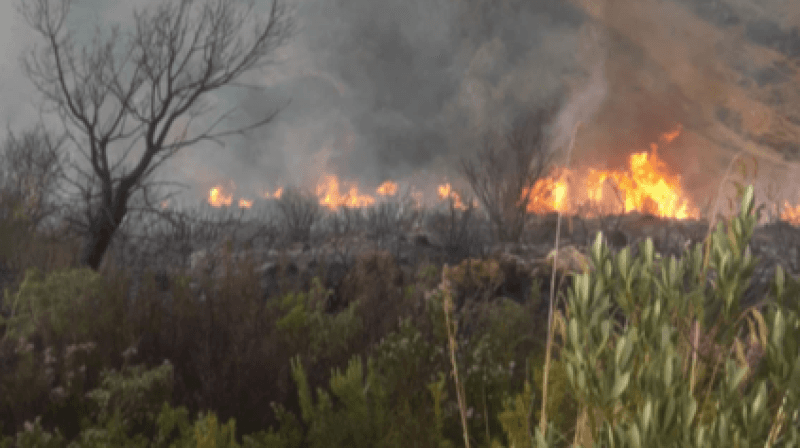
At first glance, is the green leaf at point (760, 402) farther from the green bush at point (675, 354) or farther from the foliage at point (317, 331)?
the foliage at point (317, 331)

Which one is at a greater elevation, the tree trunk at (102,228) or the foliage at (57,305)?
the tree trunk at (102,228)

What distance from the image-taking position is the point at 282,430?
3254mm

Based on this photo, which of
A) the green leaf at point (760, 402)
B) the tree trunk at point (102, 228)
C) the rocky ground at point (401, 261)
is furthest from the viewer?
the tree trunk at point (102, 228)

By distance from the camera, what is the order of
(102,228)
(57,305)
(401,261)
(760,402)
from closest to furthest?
(760,402) < (57,305) < (102,228) < (401,261)

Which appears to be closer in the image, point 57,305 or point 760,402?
point 760,402

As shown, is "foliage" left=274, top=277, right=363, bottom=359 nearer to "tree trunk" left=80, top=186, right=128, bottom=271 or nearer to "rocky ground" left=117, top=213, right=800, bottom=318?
"rocky ground" left=117, top=213, right=800, bottom=318

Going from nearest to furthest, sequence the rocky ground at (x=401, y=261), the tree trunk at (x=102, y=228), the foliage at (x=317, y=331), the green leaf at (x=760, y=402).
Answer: the green leaf at (x=760, y=402) < the foliage at (x=317, y=331) < the rocky ground at (x=401, y=261) < the tree trunk at (x=102, y=228)

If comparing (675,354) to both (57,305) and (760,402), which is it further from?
(57,305)

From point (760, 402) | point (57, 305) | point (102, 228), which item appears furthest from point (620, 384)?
point (102, 228)

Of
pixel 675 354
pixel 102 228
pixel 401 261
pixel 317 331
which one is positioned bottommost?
pixel 317 331

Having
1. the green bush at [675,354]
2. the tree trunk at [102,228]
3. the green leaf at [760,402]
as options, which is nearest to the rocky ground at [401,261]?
the tree trunk at [102,228]

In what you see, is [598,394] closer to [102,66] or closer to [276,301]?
[276,301]

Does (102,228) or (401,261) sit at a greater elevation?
(102,228)

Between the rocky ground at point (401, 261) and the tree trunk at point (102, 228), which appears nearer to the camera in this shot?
the rocky ground at point (401, 261)
